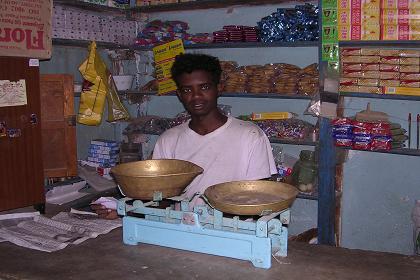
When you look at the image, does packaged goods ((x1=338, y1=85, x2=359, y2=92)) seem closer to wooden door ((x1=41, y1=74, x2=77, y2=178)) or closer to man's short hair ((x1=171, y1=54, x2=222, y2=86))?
man's short hair ((x1=171, y1=54, x2=222, y2=86))

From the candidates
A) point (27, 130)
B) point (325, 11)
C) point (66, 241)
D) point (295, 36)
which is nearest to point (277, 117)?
point (295, 36)

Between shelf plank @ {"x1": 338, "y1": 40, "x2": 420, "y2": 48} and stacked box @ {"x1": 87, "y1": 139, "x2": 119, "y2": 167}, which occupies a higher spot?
shelf plank @ {"x1": 338, "y1": 40, "x2": 420, "y2": 48}

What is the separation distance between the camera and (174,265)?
179 cm

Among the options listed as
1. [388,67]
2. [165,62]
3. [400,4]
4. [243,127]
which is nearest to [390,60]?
[388,67]

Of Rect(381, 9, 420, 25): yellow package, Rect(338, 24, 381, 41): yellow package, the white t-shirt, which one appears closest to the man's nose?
the white t-shirt

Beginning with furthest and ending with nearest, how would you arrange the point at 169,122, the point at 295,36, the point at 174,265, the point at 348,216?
the point at 169,122
the point at 348,216
the point at 295,36
the point at 174,265

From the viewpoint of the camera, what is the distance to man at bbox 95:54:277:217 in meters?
2.44

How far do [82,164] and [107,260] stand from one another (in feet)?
8.69

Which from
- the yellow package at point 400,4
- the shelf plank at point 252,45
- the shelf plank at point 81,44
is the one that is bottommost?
the shelf plank at point 252,45

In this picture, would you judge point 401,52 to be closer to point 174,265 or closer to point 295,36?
point 295,36

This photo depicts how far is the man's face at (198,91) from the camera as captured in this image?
8.02 ft

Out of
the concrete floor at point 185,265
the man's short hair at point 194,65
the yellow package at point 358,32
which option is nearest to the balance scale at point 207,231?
the concrete floor at point 185,265

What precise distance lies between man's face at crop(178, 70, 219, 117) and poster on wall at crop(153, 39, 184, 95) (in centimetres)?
176

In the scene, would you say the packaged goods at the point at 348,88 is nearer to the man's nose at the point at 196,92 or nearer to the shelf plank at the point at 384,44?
the shelf plank at the point at 384,44
